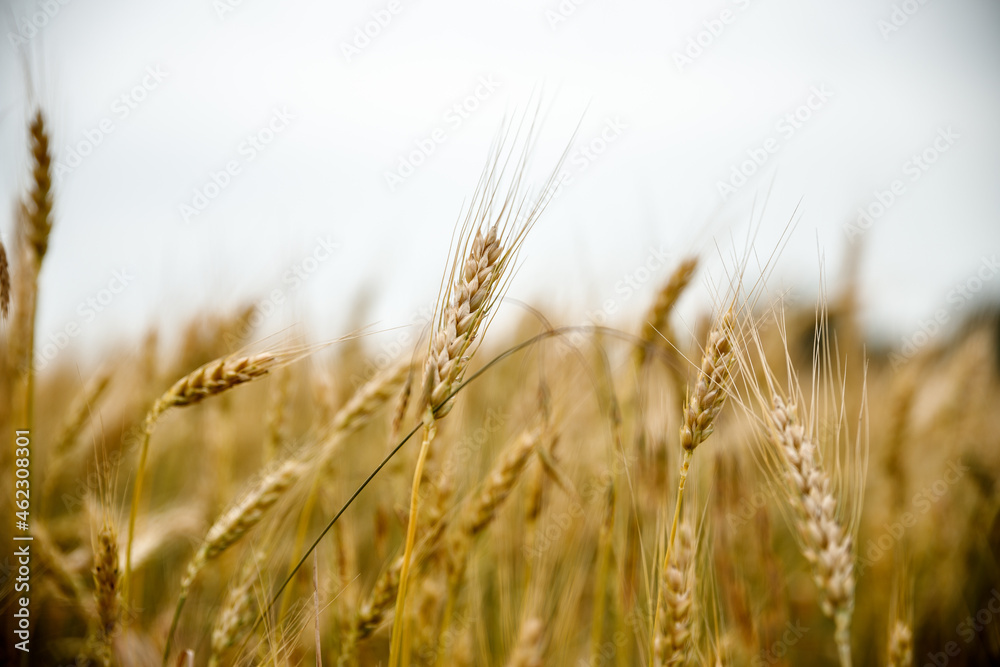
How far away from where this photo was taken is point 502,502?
122 centimetres

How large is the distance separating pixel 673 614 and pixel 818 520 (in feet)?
1.00

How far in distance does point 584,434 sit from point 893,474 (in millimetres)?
1392

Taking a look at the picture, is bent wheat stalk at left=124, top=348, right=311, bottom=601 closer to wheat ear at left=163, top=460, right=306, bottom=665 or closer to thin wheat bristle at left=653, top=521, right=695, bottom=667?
wheat ear at left=163, top=460, right=306, bottom=665

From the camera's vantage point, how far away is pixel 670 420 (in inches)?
52.5

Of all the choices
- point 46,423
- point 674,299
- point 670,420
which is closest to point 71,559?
point 46,423

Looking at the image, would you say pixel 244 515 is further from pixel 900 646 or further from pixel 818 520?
pixel 900 646

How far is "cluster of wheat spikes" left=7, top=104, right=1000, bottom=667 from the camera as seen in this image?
3.04 feet

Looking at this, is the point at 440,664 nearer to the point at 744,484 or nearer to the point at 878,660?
the point at 744,484

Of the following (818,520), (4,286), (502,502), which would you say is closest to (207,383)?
(4,286)

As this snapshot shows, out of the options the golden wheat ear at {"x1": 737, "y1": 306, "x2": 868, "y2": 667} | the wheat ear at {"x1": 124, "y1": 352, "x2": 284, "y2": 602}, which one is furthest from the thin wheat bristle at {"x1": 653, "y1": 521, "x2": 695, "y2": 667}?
the wheat ear at {"x1": 124, "y1": 352, "x2": 284, "y2": 602}

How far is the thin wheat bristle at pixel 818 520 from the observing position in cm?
79

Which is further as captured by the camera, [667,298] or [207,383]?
[667,298]

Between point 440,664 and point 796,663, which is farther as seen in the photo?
point 796,663

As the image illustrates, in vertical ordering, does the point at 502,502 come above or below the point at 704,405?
below
